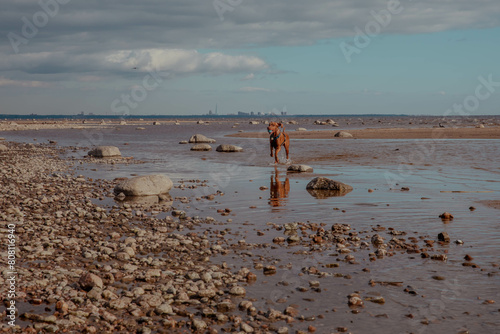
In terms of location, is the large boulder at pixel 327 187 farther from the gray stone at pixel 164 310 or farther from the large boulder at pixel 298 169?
the gray stone at pixel 164 310

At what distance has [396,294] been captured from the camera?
307 inches

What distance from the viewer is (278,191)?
59.9 ft

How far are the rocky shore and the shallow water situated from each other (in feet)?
0.31

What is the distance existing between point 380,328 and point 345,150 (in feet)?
106

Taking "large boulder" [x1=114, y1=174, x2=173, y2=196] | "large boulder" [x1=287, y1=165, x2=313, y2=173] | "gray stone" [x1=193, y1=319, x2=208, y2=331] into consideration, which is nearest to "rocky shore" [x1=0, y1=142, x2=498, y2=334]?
"gray stone" [x1=193, y1=319, x2=208, y2=331]

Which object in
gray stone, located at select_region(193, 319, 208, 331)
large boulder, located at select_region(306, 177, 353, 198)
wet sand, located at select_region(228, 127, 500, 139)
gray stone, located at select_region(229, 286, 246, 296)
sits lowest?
gray stone, located at select_region(193, 319, 208, 331)

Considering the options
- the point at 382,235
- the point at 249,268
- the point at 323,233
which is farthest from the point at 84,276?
the point at 382,235

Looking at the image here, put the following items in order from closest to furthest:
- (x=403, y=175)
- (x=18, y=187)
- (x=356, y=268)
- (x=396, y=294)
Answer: (x=396, y=294) < (x=356, y=268) < (x=18, y=187) < (x=403, y=175)

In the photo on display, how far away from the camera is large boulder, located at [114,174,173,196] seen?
17.3 m

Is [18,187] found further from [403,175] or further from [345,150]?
[345,150]

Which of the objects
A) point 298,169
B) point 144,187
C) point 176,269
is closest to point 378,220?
point 176,269

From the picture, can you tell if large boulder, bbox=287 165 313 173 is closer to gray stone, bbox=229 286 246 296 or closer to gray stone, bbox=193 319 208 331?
gray stone, bbox=229 286 246 296

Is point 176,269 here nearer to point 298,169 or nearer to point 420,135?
point 298,169

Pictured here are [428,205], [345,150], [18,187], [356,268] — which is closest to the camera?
[356,268]
